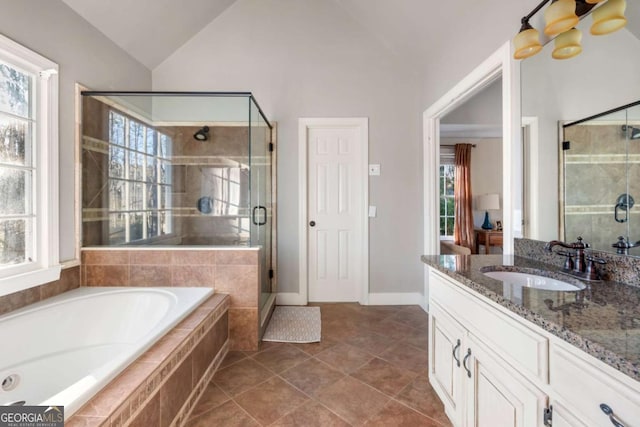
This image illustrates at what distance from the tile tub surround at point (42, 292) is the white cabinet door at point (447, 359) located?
2394mm

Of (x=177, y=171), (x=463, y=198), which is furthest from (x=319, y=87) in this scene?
(x=463, y=198)

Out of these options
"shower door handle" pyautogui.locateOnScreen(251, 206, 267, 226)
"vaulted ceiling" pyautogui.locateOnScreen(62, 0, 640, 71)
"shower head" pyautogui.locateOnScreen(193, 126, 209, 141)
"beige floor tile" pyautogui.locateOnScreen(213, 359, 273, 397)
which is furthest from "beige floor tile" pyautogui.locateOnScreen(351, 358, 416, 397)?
"shower head" pyautogui.locateOnScreen(193, 126, 209, 141)

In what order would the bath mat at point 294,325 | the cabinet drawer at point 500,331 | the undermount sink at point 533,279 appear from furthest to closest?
the bath mat at point 294,325, the undermount sink at point 533,279, the cabinet drawer at point 500,331

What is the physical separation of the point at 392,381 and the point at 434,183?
186 centimetres

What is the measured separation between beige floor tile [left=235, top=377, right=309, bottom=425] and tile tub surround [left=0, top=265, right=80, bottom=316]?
1399 millimetres

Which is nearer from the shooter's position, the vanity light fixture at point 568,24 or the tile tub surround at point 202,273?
the vanity light fixture at point 568,24

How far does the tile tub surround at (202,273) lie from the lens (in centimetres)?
202

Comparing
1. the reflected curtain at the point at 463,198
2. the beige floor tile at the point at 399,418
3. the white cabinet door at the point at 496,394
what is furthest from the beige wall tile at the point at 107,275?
the reflected curtain at the point at 463,198

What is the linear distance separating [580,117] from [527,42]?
1.46ft

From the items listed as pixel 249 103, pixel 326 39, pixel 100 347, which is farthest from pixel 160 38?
pixel 100 347

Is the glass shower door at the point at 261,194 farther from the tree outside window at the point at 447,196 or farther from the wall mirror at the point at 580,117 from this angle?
the tree outside window at the point at 447,196

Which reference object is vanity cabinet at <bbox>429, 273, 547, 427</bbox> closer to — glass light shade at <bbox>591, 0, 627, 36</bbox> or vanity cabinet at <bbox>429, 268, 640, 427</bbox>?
vanity cabinet at <bbox>429, 268, 640, 427</bbox>

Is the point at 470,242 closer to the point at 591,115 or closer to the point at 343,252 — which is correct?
the point at 343,252

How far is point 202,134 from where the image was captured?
288 centimetres
